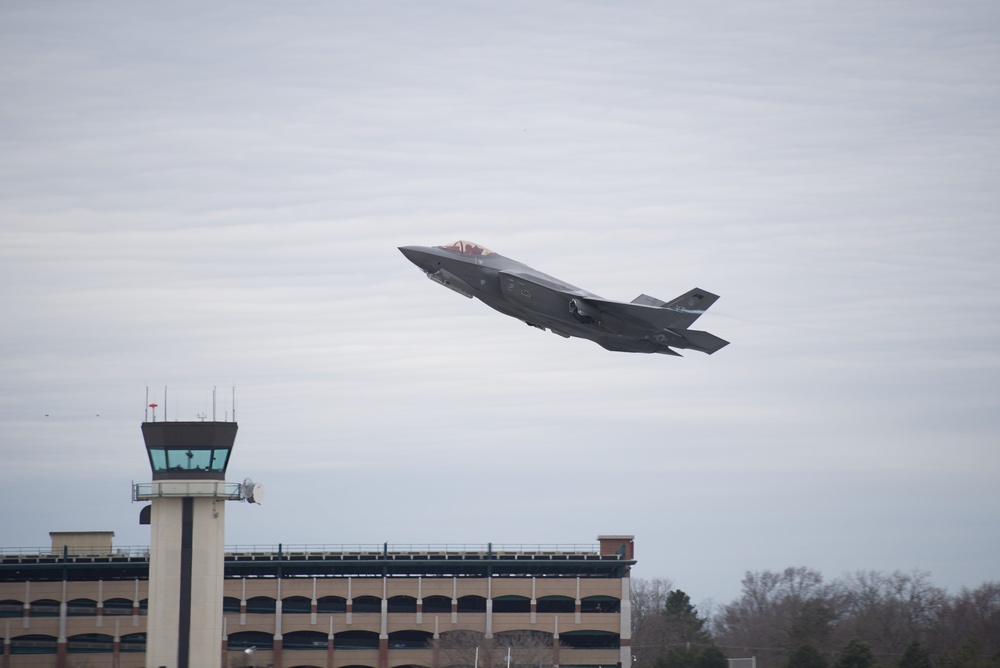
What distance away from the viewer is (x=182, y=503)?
62.9m

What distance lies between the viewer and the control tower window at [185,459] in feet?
210

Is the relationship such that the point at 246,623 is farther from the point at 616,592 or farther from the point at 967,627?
the point at 967,627

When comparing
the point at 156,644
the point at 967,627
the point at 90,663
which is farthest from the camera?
the point at 967,627

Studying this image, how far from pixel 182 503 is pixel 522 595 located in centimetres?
3967

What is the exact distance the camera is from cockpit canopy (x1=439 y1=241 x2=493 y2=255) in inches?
2459

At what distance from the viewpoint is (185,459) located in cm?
6419

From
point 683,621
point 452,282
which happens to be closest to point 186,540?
point 452,282

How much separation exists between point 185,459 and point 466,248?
18621 mm

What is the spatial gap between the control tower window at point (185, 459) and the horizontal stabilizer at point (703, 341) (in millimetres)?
25562

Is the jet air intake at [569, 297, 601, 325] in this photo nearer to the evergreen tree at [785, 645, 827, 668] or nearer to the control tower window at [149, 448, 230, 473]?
the control tower window at [149, 448, 230, 473]

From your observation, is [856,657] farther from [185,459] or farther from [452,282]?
[185,459]

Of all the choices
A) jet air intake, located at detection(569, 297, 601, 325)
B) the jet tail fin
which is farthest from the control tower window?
the jet tail fin

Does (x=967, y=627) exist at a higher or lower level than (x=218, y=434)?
lower

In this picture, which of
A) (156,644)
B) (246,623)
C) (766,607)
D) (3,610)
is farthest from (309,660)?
(766,607)
